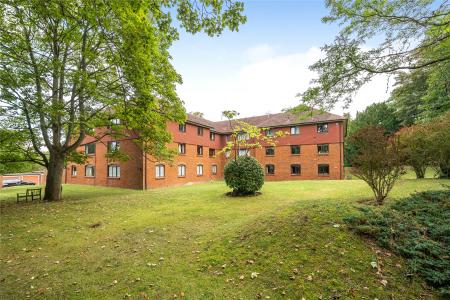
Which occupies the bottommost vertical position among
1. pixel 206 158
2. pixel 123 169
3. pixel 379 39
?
pixel 123 169

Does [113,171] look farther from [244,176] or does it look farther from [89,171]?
[244,176]

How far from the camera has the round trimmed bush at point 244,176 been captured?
1358 centimetres

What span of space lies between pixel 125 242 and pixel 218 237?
2.75 meters

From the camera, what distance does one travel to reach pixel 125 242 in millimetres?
6621

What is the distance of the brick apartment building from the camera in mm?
22703

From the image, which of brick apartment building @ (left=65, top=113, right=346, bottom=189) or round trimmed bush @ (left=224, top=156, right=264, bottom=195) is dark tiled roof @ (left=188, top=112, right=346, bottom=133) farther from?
round trimmed bush @ (left=224, top=156, right=264, bottom=195)

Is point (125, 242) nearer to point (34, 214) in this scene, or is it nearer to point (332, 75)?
point (34, 214)

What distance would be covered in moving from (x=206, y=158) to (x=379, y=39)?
25.0 metres

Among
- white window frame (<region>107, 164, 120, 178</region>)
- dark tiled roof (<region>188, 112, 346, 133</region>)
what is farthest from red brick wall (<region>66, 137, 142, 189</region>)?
dark tiled roof (<region>188, 112, 346, 133</region>)

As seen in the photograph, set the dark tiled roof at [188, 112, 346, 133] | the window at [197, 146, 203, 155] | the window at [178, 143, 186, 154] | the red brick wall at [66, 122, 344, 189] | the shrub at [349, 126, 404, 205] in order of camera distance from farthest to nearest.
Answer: the window at [197, 146, 203, 155] < the dark tiled roof at [188, 112, 346, 133] < the window at [178, 143, 186, 154] < the red brick wall at [66, 122, 344, 189] < the shrub at [349, 126, 404, 205]

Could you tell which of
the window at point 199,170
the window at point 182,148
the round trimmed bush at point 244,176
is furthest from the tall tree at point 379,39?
the window at point 199,170

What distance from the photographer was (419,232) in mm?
4770

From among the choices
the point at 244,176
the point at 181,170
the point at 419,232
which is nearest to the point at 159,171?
the point at 181,170

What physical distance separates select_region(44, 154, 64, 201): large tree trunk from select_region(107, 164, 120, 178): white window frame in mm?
8962
